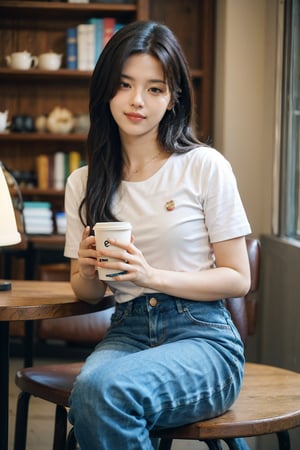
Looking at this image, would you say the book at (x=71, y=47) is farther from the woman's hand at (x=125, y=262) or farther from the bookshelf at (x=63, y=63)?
the woman's hand at (x=125, y=262)

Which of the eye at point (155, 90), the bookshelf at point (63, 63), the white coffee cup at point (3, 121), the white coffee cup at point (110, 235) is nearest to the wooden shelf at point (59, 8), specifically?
the bookshelf at point (63, 63)

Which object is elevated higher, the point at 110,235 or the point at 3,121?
the point at 3,121

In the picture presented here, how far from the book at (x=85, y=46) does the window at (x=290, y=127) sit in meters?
1.36

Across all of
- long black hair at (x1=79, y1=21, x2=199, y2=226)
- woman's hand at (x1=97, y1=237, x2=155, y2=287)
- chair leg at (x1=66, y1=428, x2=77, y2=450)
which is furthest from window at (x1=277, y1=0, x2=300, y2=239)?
woman's hand at (x1=97, y1=237, x2=155, y2=287)

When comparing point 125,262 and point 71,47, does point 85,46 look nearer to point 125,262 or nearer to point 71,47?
Result: point 71,47

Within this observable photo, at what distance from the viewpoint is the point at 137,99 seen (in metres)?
1.88

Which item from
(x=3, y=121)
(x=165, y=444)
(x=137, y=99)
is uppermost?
(x=137, y=99)

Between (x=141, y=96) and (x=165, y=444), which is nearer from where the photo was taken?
(x=141, y=96)

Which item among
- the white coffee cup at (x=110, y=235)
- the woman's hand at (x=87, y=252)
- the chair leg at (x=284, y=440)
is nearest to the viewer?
the white coffee cup at (x=110, y=235)

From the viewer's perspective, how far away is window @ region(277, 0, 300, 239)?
3.72 m

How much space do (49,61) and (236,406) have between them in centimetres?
345

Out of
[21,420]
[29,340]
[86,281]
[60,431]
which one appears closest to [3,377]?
[21,420]

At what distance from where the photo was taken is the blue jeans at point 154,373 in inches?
60.1

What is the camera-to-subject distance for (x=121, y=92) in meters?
1.92
